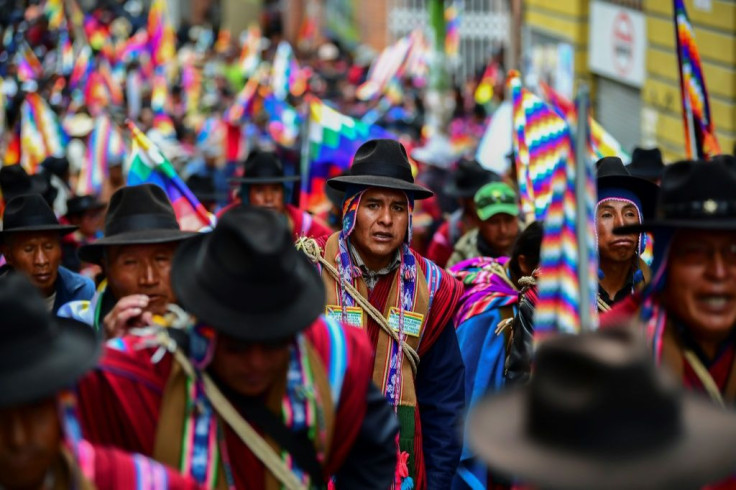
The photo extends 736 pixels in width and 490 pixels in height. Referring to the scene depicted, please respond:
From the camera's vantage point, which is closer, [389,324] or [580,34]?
[389,324]

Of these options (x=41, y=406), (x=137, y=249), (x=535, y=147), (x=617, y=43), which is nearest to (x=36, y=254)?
(x=137, y=249)

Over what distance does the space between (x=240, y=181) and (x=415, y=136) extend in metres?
11.0

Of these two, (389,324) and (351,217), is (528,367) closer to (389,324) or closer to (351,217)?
(389,324)

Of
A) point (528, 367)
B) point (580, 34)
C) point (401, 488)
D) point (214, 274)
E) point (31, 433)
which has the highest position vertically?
point (580, 34)

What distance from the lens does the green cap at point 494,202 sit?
8523mm

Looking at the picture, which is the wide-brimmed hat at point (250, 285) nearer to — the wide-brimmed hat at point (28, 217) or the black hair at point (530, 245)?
the black hair at point (530, 245)

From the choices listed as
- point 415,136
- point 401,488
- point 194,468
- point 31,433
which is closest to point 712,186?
point 194,468

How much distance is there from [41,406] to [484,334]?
3.69 m

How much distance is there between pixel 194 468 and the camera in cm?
374

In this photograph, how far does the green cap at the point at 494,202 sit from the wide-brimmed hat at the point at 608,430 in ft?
18.4

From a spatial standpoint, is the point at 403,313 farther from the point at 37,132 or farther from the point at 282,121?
the point at 282,121

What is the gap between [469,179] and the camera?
9.89 metres

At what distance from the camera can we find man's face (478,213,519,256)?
28.2 ft

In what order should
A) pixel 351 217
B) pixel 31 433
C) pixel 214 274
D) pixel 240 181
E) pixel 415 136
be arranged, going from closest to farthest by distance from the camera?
pixel 31 433, pixel 214 274, pixel 351 217, pixel 240 181, pixel 415 136
